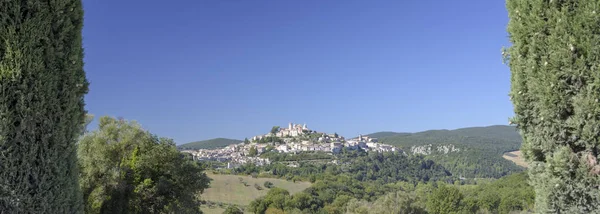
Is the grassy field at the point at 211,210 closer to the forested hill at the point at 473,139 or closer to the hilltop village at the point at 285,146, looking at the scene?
the hilltop village at the point at 285,146

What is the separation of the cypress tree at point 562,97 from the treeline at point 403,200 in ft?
91.9

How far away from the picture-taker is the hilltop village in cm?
9912

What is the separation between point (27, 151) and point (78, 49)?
3.81 feet

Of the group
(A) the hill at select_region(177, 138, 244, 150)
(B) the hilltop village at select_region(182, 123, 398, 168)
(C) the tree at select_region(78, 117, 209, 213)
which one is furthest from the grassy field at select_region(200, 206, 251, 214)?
(A) the hill at select_region(177, 138, 244, 150)

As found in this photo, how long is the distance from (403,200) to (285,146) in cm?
8736

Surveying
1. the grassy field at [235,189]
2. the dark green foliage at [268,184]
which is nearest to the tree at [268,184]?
the dark green foliage at [268,184]

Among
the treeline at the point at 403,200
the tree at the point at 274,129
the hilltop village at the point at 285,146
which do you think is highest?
the tree at the point at 274,129

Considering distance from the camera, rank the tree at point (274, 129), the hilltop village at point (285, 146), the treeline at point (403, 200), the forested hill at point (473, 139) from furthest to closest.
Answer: the tree at point (274, 129) → the forested hill at point (473, 139) → the hilltop village at point (285, 146) → the treeline at point (403, 200)

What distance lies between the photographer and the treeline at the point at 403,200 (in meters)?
32.1

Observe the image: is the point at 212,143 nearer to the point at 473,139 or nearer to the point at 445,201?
the point at 473,139

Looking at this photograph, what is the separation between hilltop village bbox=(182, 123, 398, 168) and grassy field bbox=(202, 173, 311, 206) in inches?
1097

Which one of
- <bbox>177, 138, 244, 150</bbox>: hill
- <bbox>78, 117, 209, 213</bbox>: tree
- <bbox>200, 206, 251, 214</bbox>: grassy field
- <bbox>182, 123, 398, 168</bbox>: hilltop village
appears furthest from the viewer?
<bbox>177, 138, 244, 150</bbox>: hill

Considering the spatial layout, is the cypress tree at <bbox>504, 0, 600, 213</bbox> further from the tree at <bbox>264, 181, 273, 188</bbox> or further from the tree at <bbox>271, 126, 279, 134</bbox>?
the tree at <bbox>271, 126, 279, 134</bbox>

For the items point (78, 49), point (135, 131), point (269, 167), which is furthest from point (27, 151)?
point (269, 167)
